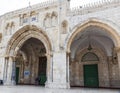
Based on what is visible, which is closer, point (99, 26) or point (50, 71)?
point (99, 26)

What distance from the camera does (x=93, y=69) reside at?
13430 millimetres

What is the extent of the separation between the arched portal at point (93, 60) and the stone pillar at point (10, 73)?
5.16 meters

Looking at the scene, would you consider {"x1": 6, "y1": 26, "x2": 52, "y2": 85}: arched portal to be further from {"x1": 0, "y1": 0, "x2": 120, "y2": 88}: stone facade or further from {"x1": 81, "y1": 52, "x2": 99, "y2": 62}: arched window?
{"x1": 81, "y1": 52, "x2": 99, "y2": 62}: arched window

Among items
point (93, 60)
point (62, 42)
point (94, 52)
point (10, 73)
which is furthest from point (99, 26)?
point (10, 73)

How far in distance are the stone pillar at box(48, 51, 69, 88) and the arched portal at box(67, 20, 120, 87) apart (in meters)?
1.43

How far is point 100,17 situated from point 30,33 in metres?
5.93

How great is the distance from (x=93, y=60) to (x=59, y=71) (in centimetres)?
442

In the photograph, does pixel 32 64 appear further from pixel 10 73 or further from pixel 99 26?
pixel 99 26

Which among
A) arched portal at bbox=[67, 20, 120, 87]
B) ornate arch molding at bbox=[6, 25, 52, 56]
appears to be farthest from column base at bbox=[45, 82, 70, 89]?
ornate arch molding at bbox=[6, 25, 52, 56]

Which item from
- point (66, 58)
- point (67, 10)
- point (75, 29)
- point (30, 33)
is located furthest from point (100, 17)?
point (30, 33)

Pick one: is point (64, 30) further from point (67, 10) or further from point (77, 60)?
point (77, 60)

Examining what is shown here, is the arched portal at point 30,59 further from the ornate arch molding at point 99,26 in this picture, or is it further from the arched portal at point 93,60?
the ornate arch molding at point 99,26

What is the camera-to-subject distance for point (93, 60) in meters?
13.6

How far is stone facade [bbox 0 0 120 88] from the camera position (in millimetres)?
10222
